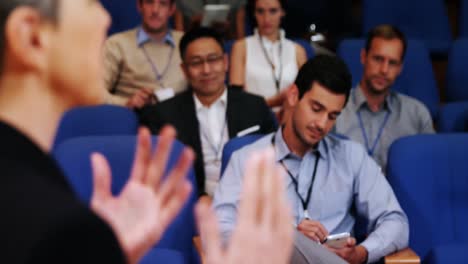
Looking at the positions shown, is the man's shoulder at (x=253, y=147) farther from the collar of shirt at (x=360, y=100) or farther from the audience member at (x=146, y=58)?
the audience member at (x=146, y=58)

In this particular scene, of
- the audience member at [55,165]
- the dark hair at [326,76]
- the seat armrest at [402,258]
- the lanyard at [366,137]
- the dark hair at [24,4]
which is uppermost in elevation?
the dark hair at [24,4]

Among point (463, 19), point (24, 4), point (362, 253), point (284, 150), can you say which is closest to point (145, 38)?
point (284, 150)

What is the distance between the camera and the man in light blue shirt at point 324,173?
1.58 meters

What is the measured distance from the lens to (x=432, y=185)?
171 centimetres

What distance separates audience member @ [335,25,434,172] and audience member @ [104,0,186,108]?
1.99 feet

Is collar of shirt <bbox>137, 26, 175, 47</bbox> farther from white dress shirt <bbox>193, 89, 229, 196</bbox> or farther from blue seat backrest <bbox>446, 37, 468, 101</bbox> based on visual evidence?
blue seat backrest <bbox>446, 37, 468, 101</bbox>

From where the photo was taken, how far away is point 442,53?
316cm

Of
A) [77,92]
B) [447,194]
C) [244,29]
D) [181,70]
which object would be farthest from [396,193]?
[244,29]

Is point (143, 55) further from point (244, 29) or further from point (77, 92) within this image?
point (77, 92)

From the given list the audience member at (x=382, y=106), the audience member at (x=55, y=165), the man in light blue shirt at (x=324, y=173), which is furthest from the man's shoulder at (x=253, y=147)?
the audience member at (x=55, y=165)

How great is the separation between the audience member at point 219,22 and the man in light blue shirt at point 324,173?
1406mm

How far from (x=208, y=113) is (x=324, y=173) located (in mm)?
579

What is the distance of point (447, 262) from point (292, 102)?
500 millimetres

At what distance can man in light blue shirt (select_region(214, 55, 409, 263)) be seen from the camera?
1.58 metres
